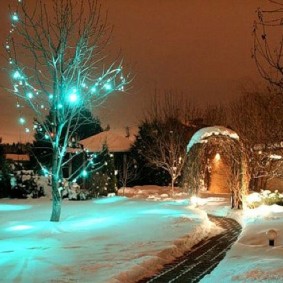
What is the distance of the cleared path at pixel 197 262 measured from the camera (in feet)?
26.3

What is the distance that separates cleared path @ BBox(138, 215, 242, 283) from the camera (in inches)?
316

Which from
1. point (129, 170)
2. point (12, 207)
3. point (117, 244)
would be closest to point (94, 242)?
point (117, 244)

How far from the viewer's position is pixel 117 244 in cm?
1008

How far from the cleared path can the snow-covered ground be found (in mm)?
238

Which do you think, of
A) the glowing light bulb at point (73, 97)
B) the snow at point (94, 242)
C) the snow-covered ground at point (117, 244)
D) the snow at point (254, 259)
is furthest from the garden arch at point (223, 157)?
Answer: the glowing light bulb at point (73, 97)

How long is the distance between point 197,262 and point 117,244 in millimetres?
1849

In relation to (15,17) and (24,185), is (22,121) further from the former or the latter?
(24,185)

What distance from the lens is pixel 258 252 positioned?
913cm

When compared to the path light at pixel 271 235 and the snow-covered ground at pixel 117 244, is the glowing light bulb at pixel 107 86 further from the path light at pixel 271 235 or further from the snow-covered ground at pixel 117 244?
the path light at pixel 271 235

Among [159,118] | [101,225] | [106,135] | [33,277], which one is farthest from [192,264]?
[106,135]

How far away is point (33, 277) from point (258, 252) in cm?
452

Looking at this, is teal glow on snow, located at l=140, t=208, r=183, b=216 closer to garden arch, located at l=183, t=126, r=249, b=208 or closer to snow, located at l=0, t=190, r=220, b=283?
snow, located at l=0, t=190, r=220, b=283

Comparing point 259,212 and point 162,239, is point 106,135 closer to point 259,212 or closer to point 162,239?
point 259,212

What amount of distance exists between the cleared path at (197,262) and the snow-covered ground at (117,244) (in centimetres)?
24
